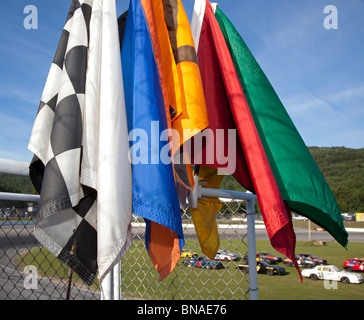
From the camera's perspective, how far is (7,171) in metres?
1.20

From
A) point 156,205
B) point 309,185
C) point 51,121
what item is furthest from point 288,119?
point 51,121

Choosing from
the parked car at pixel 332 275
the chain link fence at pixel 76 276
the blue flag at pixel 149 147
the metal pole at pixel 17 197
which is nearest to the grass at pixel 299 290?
the parked car at pixel 332 275

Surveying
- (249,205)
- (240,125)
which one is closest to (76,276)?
(249,205)

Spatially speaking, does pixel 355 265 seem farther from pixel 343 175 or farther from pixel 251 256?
pixel 343 175

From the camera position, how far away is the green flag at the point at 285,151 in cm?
117

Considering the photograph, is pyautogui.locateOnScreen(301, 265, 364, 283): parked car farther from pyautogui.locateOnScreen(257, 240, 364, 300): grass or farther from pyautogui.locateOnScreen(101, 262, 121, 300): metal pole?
pyautogui.locateOnScreen(101, 262, 121, 300): metal pole

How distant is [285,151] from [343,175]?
75714 millimetres

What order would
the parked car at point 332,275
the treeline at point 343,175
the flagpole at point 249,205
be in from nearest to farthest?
1. the flagpole at point 249,205
2. the parked car at point 332,275
3. the treeline at point 343,175

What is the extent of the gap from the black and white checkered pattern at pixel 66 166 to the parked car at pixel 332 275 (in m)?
14.1

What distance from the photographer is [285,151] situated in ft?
4.05

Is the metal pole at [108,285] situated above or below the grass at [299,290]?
above

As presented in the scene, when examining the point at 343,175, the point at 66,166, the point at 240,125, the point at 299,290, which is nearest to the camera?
the point at 66,166

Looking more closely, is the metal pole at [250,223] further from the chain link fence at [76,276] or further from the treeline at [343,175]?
the treeline at [343,175]

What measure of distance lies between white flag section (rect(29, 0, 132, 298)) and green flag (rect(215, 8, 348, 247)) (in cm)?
60
